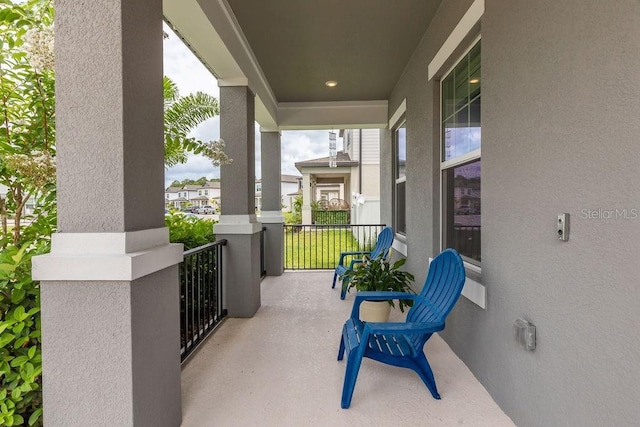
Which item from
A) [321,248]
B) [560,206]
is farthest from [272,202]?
[560,206]

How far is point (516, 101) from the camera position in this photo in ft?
5.97

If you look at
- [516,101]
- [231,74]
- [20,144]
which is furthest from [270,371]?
[231,74]

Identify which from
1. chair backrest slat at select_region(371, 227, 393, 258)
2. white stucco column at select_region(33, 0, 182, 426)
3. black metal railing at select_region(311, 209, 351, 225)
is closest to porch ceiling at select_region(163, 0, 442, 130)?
white stucco column at select_region(33, 0, 182, 426)

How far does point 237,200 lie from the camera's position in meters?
3.60

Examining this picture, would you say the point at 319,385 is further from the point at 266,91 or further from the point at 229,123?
the point at 266,91

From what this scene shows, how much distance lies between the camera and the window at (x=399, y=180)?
4.96 m

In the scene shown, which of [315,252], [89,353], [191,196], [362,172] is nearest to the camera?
[89,353]

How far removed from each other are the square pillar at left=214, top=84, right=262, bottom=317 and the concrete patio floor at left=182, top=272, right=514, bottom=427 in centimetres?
40

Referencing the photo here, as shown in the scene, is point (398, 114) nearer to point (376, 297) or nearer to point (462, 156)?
point (462, 156)

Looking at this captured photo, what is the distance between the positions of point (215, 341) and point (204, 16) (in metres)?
2.73

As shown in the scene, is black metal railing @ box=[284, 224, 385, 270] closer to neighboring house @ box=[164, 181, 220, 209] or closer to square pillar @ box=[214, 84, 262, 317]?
neighboring house @ box=[164, 181, 220, 209]

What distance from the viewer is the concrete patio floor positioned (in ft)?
6.33

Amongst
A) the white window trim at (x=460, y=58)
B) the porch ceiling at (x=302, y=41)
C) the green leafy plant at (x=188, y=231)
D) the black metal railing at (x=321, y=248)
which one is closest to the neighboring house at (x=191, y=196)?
the green leafy plant at (x=188, y=231)

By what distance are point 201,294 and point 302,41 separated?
9.46 ft
